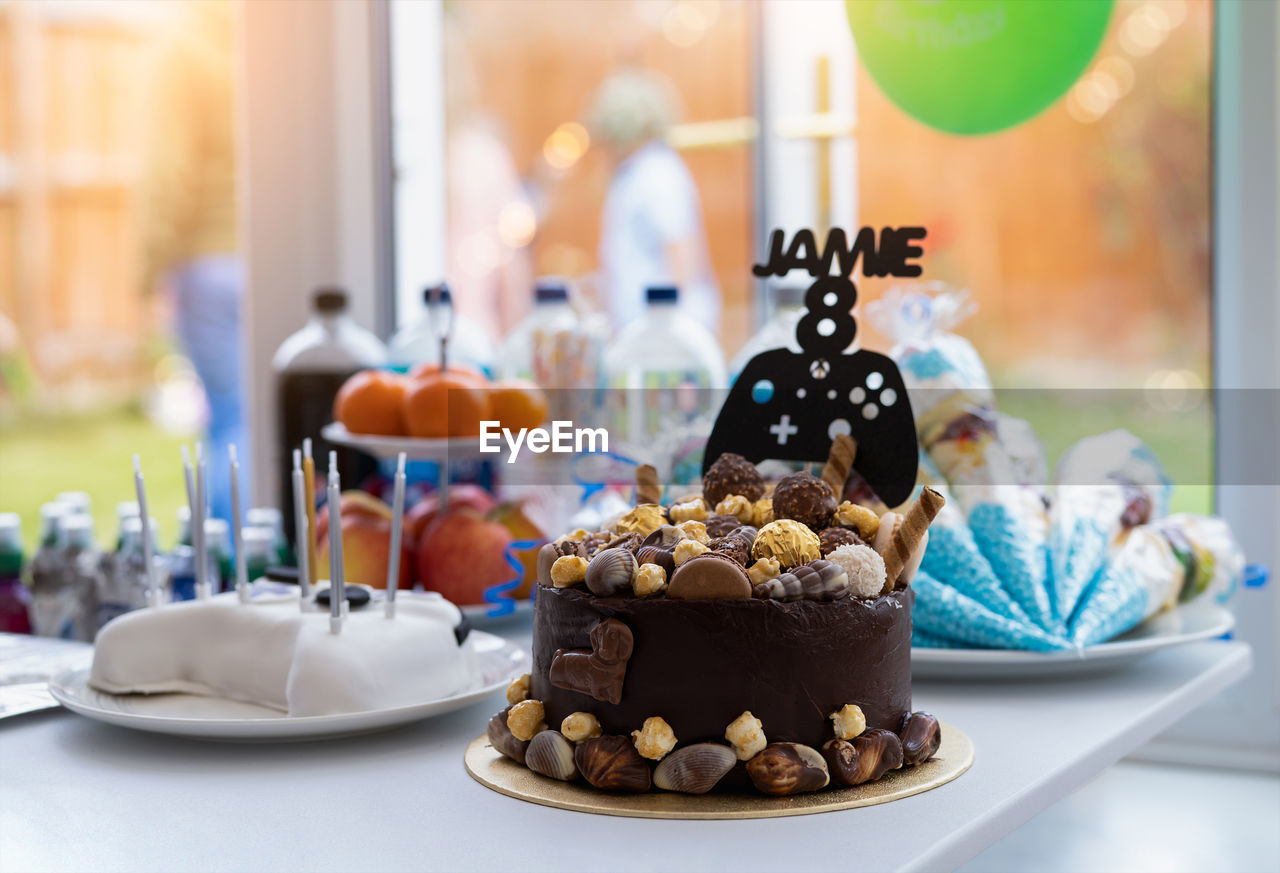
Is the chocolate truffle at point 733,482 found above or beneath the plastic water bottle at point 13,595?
above

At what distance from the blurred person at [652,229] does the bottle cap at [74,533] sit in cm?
216

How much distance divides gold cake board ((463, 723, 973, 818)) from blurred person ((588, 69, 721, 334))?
8.64 ft

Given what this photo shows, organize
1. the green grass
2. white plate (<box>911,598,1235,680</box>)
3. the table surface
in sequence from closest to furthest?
the table surface
white plate (<box>911,598,1235,680</box>)
the green grass

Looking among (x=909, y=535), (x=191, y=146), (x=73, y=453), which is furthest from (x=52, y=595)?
(x=73, y=453)

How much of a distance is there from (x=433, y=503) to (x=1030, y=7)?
818 millimetres

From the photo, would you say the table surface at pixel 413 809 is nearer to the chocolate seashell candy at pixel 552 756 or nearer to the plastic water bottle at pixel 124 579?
the chocolate seashell candy at pixel 552 756

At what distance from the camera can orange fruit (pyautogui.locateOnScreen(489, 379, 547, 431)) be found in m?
1.33

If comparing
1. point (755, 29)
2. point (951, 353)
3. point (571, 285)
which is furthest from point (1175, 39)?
point (951, 353)

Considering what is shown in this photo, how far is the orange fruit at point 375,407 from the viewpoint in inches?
51.3

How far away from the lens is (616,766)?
2.16ft

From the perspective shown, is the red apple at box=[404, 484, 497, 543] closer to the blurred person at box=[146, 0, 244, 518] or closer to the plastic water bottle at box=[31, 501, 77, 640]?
the plastic water bottle at box=[31, 501, 77, 640]

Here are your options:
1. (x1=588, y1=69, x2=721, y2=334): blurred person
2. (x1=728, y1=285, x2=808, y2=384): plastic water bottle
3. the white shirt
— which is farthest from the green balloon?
the white shirt

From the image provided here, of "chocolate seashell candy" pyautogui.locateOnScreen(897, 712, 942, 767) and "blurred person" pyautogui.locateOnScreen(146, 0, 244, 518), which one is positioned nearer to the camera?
"chocolate seashell candy" pyautogui.locateOnScreen(897, 712, 942, 767)

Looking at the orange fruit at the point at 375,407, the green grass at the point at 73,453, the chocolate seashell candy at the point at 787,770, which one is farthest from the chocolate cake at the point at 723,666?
the green grass at the point at 73,453
